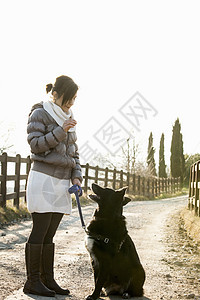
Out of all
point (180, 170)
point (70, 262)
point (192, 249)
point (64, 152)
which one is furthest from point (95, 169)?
point (180, 170)

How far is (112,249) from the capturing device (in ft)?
10.4

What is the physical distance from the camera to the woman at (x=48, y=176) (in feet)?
10.3

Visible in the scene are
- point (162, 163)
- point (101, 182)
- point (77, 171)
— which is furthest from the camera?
point (162, 163)

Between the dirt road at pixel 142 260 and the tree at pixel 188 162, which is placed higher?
the tree at pixel 188 162

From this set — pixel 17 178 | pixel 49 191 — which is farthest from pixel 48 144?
pixel 17 178

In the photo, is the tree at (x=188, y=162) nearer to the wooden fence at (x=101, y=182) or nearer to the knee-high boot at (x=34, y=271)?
the wooden fence at (x=101, y=182)

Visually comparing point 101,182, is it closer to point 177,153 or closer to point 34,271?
point 34,271

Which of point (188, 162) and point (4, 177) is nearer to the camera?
point (4, 177)

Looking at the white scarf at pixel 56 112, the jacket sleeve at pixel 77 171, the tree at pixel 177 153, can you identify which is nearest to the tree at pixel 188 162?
the tree at pixel 177 153

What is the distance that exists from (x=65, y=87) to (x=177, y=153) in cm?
4405

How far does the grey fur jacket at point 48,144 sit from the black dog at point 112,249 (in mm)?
→ 328

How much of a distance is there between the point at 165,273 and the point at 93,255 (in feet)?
4.83

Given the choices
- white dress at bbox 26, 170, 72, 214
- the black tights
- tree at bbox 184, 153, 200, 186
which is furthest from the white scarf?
tree at bbox 184, 153, 200, 186

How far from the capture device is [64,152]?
329 centimetres
